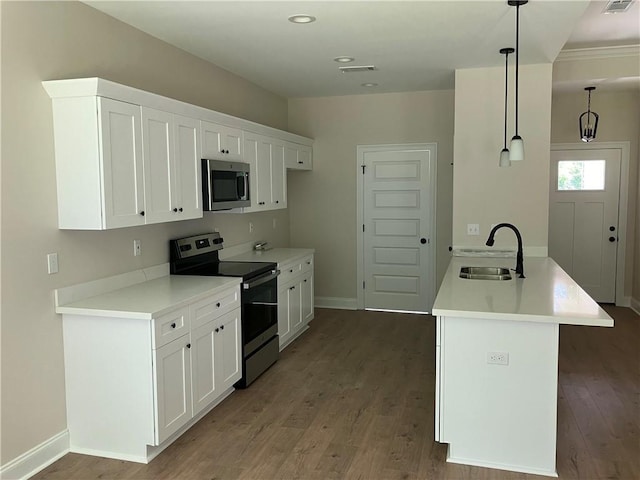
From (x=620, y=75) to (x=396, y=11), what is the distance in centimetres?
325

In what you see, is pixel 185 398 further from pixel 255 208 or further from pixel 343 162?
pixel 343 162

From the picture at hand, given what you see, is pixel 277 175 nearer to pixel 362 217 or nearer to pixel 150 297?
pixel 362 217

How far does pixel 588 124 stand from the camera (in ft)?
21.1

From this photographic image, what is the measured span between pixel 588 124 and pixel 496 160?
2.10m

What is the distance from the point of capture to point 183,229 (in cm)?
435

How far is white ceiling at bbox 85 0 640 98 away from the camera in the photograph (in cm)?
335

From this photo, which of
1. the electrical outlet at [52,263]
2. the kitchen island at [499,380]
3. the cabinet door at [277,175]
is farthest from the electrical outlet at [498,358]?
the cabinet door at [277,175]

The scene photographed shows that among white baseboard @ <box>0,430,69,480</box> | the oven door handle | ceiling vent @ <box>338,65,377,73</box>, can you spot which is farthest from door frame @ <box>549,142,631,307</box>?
white baseboard @ <box>0,430,69,480</box>

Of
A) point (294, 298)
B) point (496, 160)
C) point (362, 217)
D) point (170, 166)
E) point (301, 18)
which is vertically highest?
point (301, 18)

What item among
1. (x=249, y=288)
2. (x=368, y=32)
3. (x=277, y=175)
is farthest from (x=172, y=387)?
(x=277, y=175)

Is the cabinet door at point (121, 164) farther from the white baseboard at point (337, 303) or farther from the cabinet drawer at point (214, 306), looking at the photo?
the white baseboard at point (337, 303)

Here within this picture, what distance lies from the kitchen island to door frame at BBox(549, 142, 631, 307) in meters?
4.39

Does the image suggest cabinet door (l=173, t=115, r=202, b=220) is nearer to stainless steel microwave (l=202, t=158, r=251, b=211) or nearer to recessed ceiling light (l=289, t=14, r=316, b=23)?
stainless steel microwave (l=202, t=158, r=251, b=211)

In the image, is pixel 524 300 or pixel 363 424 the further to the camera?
pixel 363 424
